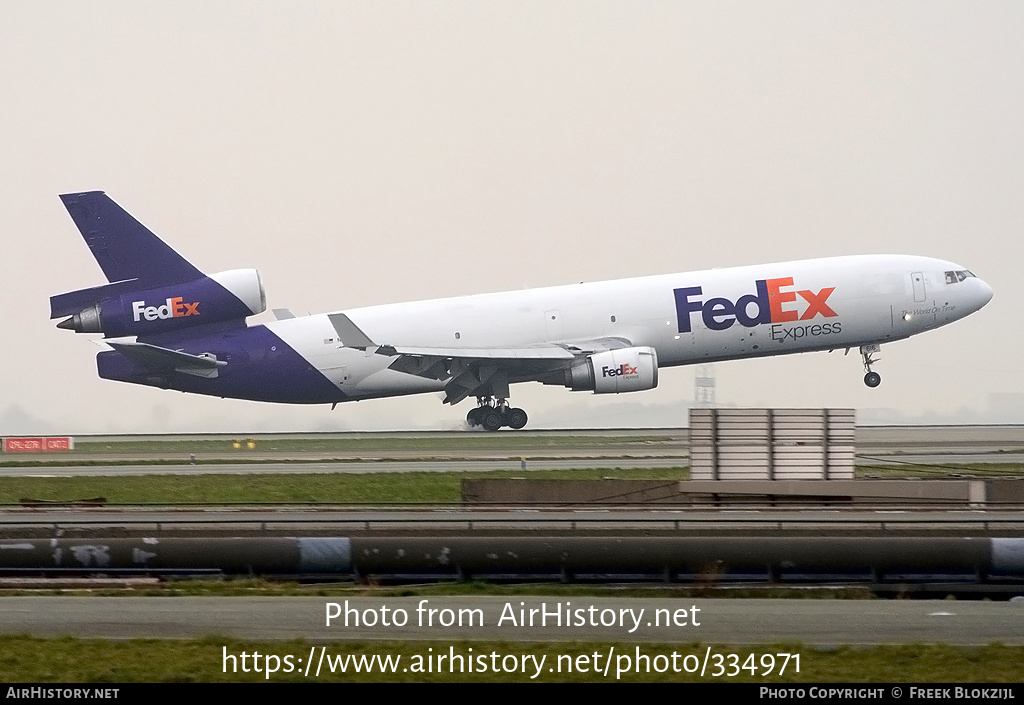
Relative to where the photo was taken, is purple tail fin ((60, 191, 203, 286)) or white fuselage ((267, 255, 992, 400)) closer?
white fuselage ((267, 255, 992, 400))

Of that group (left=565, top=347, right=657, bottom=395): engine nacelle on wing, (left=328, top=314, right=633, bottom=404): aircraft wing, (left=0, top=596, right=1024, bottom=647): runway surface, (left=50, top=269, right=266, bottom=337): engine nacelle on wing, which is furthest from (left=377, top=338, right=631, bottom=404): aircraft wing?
(left=0, top=596, right=1024, bottom=647): runway surface

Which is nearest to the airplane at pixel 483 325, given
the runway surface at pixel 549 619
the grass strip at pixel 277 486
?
the grass strip at pixel 277 486

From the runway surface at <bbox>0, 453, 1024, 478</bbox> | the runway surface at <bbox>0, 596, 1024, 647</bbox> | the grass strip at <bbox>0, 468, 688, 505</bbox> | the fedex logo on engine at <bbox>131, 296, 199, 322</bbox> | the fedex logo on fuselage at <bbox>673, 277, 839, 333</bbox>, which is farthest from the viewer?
the fedex logo on engine at <bbox>131, 296, 199, 322</bbox>

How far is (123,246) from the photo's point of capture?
61.2 metres

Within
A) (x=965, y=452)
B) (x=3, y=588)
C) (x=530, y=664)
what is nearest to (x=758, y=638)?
(x=530, y=664)

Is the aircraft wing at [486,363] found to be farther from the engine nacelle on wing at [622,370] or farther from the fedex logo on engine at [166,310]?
the fedex logo on engine at [166,310]

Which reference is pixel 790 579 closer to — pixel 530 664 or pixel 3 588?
pixel 530 664

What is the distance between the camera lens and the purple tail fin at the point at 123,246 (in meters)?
61.2

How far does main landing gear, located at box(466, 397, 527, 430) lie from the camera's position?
6075 centimetres

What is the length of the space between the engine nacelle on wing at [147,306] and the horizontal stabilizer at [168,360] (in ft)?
4.13

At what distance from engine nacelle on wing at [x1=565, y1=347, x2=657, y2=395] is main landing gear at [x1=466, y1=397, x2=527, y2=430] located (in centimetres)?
447

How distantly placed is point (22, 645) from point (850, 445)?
23402mm

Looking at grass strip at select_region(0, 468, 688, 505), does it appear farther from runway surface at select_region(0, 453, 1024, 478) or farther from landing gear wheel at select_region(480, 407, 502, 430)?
landing gear wheel at select_region(480, 407, 502, 430)

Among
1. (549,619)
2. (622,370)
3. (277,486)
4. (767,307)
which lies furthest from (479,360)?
(549,619)
